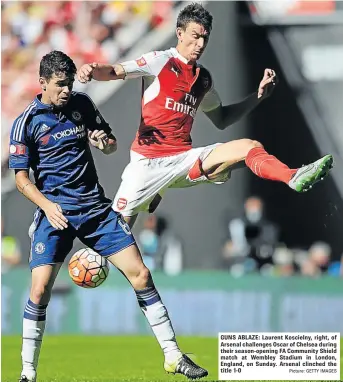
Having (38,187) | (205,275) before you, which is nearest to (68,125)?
(38,187)

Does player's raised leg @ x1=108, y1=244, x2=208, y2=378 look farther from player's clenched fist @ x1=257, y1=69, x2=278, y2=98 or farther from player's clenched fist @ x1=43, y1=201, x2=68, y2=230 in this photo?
player's clenched fist @ x1=257, y1=69, x2=278, y2=98

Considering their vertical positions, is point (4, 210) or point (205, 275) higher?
point (4, 210)

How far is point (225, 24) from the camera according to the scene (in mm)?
13852

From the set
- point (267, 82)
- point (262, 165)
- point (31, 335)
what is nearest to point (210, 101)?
point (267, 82)

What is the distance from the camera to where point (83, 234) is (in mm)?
7219

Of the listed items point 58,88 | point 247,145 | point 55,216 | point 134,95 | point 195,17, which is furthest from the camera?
point 134,95

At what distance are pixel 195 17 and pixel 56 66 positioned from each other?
1363mm

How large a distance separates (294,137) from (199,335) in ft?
11.5

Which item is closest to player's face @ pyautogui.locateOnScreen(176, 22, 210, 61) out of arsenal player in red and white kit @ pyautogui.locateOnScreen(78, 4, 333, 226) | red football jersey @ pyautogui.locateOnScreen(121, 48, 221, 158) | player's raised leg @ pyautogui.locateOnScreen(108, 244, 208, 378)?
arsenal player in red and white kit @ pyautogui.locateOnScreen(78, 4, 333, 226)

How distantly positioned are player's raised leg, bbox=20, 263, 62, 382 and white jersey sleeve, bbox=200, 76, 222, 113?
6.51 ft

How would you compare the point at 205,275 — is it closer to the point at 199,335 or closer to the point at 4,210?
the point at 199,335

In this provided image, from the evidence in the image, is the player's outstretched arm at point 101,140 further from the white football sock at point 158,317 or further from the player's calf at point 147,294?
the white football sock at point 158,317

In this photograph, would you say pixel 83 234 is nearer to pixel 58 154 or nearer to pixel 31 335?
pixel 58 154

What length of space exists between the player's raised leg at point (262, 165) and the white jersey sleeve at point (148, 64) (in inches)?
34.7
